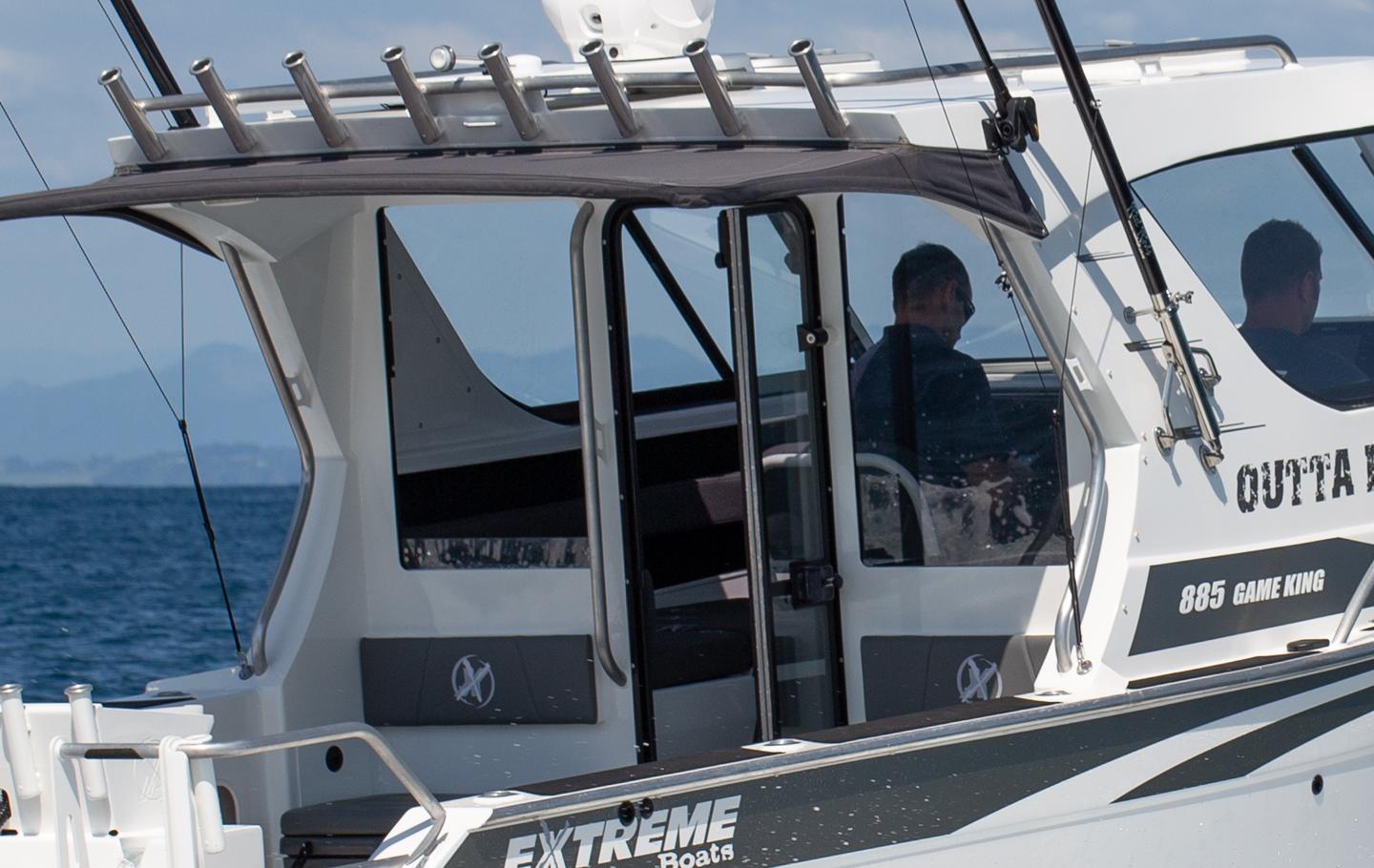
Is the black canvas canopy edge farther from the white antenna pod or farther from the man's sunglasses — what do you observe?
the white antenna pod

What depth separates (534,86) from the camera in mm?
4547

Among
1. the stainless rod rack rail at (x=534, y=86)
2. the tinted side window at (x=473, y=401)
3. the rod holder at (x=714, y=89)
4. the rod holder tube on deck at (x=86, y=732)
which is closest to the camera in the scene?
the rod holder tube on deck at (x=86, y=732)

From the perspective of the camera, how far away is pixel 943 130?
4383 mm

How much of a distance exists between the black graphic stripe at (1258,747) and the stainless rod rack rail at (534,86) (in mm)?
1555

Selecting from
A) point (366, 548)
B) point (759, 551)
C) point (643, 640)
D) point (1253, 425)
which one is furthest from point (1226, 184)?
point (366, 548)

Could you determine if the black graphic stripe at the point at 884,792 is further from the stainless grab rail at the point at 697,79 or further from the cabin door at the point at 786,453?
the stainless grab rail at the point at 697,79

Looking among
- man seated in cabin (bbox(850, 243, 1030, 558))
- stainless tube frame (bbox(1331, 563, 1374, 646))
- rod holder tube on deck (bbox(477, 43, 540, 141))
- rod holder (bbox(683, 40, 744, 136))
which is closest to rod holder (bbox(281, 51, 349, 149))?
rod holder tube on deck (bbox(477, 43, 540, 141))

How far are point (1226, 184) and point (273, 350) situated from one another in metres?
2.43

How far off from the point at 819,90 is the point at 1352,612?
178cm

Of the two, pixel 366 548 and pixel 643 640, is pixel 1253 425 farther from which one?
pixel 366 548

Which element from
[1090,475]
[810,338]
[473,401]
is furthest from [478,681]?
[1090,475]

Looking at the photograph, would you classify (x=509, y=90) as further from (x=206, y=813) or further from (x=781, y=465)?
(x=206, y=813)

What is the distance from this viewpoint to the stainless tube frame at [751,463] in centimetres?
→ 459

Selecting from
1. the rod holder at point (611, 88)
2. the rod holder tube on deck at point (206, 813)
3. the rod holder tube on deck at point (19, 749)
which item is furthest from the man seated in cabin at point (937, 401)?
the rod holder tube on deck at point (19, 749)
